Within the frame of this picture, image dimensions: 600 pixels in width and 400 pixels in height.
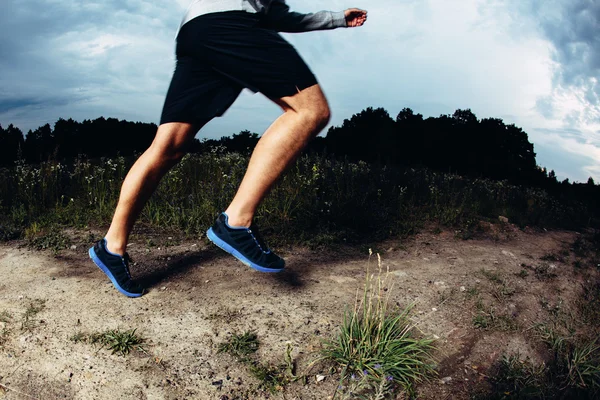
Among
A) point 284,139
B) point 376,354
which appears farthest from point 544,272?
point 284,139

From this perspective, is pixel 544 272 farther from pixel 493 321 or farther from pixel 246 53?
pixel 246 53

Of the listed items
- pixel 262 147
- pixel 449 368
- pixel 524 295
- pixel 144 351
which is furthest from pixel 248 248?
pixel 524 295

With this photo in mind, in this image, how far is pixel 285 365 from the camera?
8.18ft

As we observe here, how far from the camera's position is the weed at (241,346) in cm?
254

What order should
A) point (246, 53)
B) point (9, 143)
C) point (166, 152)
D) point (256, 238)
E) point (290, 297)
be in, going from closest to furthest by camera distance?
point (246, 53), point (256, 238), point (166, 152), point (290, 297), point (9, 143)

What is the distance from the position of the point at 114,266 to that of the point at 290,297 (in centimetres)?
110

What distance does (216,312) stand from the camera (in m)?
2.92

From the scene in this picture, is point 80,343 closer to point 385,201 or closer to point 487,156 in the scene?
point 385,201

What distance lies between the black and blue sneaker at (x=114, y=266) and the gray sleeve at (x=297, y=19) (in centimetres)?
167

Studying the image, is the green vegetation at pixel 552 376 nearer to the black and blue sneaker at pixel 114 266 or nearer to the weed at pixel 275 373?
the weed at pixel 275 373

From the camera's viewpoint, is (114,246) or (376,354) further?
(114,246)

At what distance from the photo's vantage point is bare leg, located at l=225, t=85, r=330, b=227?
244 cm

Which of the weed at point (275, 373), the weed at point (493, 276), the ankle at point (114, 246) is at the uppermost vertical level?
the weed at point (493, 276)

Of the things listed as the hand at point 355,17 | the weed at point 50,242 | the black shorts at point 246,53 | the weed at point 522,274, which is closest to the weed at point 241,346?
the black shorts at point 246,53
